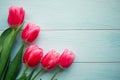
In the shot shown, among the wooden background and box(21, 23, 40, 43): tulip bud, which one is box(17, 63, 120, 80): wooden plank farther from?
box(21, 23, 40, 43): tulip bud

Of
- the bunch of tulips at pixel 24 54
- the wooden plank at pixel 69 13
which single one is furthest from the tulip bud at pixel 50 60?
the wooden plank at pixel 69 13

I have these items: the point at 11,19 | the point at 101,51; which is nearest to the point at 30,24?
the point at 11,19

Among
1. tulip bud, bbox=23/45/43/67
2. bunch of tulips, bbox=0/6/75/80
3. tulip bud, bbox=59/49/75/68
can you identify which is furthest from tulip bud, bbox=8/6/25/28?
tulip bud, bbox=59/49/75/68

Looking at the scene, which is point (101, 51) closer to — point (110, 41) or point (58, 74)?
point (110, 41)

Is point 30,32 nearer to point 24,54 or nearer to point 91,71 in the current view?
point 24,54

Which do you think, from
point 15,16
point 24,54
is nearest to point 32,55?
point 24,54

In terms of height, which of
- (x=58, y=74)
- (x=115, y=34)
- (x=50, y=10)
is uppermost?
(x=50, y=10)
